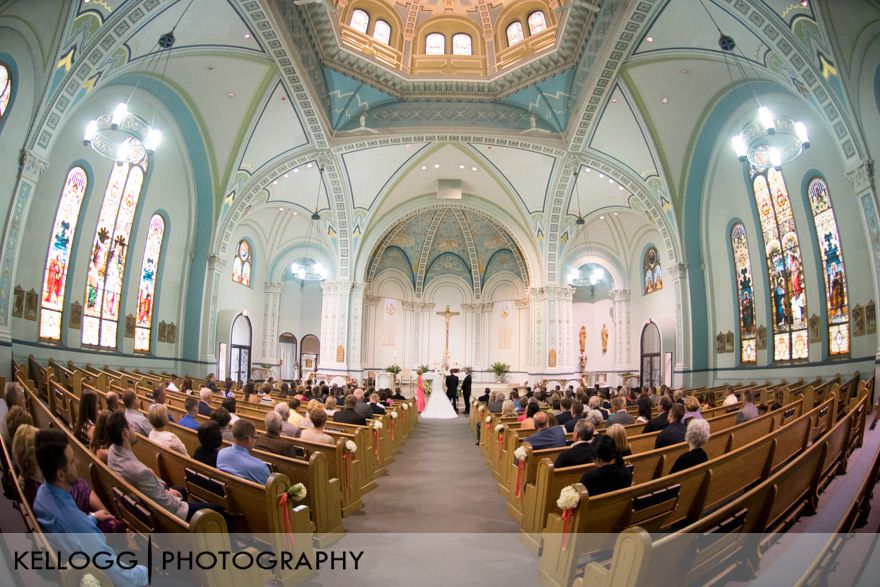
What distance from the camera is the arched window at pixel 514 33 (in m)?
19.0

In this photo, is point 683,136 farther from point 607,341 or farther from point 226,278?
point 226,278

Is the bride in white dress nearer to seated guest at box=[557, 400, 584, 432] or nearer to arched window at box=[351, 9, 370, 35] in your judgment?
seated guest at box=[557, 400, 584, 432]

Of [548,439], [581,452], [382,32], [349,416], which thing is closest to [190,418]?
[349,416]

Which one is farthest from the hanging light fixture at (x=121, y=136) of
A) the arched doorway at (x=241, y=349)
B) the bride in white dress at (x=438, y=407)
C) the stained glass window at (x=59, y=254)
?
the arched doorway at (x=241, y=349)

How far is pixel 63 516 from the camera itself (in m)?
2.54

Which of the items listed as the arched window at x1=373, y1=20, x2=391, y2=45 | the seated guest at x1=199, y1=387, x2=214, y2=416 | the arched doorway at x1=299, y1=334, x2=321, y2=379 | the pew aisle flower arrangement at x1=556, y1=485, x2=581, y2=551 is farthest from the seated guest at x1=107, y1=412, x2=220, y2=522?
the arched doorway at x1=299, y1=334, x2=321, y2=379

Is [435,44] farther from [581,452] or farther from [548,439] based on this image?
[581,452]

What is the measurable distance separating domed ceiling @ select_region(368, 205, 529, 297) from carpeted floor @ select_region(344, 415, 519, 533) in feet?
60.5

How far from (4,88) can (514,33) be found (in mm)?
15660

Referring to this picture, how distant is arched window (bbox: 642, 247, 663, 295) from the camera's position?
22.9 metres

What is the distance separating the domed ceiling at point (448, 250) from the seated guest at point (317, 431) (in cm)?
2131

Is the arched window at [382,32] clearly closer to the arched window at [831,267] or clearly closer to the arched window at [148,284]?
the arched window at [148,284]

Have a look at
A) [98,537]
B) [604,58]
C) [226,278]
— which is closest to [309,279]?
[226,278]

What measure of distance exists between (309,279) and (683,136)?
19289 millimetres
